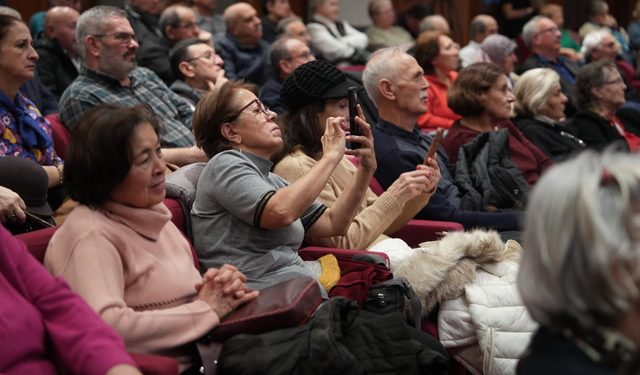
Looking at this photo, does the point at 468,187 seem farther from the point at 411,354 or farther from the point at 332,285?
the point at 411,354

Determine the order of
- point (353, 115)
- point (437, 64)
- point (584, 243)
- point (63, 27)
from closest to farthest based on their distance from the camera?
point (584, 243), point (353, 115), point (63, 27), point (437, 64)

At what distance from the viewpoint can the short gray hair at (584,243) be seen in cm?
117

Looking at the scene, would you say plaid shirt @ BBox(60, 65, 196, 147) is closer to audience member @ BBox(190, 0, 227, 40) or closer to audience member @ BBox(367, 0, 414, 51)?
audience member @ BBox(190, 0, 227, 40)

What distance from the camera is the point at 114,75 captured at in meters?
3.52

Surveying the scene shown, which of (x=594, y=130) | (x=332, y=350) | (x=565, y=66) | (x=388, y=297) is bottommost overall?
(x=565, y=66)

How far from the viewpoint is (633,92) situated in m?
6.34

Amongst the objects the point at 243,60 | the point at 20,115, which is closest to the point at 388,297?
the point at 20,115

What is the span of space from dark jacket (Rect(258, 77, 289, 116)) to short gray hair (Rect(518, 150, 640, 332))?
3.35 meters

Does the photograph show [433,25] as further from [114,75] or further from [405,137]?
[114,75]

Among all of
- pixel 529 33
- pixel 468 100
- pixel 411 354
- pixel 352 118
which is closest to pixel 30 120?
pixel 352 118

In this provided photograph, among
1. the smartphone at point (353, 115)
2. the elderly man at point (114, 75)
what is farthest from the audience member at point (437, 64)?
the smartphone at point (353, 115)

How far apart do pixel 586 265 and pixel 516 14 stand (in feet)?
26.4

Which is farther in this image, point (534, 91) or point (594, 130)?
point (594, 130)

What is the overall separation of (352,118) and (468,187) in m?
1.06
